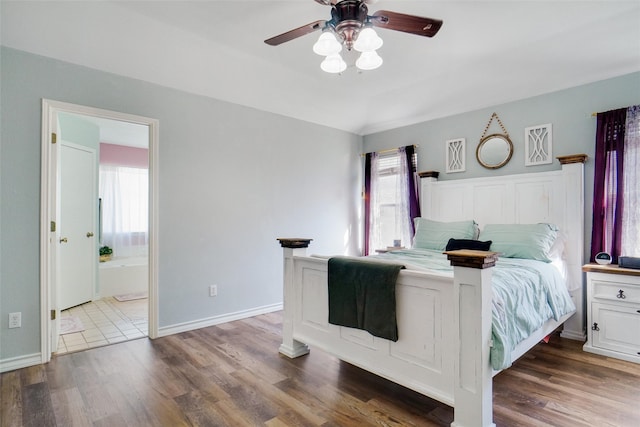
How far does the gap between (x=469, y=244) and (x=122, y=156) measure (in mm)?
6084

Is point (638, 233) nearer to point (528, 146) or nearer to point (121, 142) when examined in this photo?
point (528, 146)

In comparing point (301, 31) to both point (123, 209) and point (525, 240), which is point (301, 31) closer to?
point (525, 240)

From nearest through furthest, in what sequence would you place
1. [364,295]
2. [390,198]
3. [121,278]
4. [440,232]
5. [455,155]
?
1. [364,295]
2. [440,232]
3. [455,155]
4. [390,198]
5. [121,278]

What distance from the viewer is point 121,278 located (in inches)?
205

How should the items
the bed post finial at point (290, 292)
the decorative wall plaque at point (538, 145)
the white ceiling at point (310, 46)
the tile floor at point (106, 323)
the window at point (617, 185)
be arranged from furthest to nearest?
the decorative wall plaque at point (538, 145)
the tile floor at point (106, 323)
the window at point (617, 185)
the bed post finial at point (290, 292)
the white ceiling at point (310, 46)

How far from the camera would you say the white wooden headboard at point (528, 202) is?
10.8 ft

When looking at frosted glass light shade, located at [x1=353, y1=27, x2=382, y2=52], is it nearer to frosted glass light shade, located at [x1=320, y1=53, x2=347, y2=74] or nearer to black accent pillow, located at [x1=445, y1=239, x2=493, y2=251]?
frosted glass light shade, located at [x1=320, y1=53, x2=347, y2=74]

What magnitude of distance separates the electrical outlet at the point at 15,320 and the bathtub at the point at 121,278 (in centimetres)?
214

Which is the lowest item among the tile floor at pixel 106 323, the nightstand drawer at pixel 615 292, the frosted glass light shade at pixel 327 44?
the tile floor at pixel 106 323

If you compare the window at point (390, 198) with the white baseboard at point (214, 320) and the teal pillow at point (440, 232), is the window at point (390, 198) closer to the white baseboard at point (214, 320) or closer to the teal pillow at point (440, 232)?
the teal pillow at point (440, 232)

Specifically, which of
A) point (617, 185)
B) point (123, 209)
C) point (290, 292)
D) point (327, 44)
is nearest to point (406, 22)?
point (327, 44)

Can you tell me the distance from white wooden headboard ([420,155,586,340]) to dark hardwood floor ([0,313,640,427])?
0.84 m

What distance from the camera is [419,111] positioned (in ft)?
15.0

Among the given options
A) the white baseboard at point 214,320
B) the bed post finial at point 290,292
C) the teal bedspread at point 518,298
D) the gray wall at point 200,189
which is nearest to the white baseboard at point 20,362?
the gray wall at point 200,189
